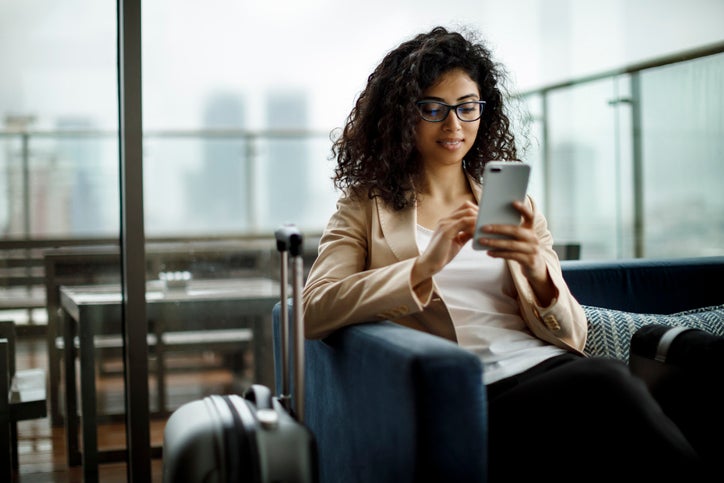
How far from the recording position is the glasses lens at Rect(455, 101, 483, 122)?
6.17 feet

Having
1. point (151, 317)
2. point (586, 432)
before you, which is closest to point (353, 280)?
point (586, 432)

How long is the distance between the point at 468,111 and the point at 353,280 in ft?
1.58

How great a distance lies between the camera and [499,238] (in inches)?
63.9

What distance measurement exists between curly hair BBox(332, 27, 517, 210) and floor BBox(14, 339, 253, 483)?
0.99 metres

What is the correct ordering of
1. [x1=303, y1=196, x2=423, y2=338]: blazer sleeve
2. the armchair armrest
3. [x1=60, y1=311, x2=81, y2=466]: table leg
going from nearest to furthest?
the armchair armrest → [x1=303, y1=196, x2=423, y2=338]: blazer sleeve → [x1=60, y1=311, x2=81, y2=466]: table leg

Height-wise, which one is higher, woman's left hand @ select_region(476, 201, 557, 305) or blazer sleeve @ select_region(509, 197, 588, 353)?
woman's left hand @ select_region(476, 201, 557, 305)

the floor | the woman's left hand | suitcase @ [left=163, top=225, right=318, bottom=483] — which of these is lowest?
the floor

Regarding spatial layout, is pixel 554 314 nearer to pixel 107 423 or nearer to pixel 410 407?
pixel 410 407

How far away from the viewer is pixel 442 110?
1.89m

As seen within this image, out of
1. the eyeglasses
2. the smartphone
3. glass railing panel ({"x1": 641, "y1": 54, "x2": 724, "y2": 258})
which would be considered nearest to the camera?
the smartphone

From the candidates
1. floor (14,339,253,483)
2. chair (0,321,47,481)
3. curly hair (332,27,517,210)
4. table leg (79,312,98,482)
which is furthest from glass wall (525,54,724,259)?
chair (0,321,47,481)

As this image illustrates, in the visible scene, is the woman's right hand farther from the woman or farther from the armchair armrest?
the armchair armrest

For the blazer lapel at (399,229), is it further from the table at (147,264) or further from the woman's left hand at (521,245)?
the table at (147,264)

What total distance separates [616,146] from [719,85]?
446mm
